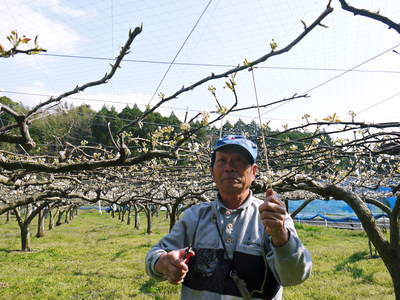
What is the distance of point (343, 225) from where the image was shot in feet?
73.9

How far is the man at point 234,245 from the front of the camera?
1401mm

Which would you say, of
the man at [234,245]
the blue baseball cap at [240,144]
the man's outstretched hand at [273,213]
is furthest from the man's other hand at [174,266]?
the blue baseball cap at [240,144]

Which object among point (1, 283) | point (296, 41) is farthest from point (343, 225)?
point (296, 41)

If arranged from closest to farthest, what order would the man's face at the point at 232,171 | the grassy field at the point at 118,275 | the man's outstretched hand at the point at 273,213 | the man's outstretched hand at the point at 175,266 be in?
the man's outstretched hand at the point at 273,213 → the man's outstretched hand at the point at 175,266 → the man's face at the point at 232,171 → the grassy field at the point at 118,275

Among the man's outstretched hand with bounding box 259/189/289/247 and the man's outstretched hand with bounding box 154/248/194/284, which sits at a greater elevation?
the man's outstretched hand with bounding box 259/189/289/247

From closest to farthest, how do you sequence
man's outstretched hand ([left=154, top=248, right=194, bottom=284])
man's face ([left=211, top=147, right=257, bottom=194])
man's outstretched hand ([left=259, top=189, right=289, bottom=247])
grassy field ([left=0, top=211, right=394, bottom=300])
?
man's outstretched hand ([left=259, top=189, right=289, bottom=247]) → man's outstretched hand ([left=154, top=248, right=194, bottom=284]) → man's face ([left=211, top=147, right=257, bottom=194]) → grassy field ([left=0, top=211, right=394, bottom=300])

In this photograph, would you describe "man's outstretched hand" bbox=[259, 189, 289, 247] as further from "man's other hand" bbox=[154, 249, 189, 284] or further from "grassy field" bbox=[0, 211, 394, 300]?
"grassy field" bbox=[0, 211, 394, 300]

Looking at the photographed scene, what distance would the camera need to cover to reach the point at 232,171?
1706 mm

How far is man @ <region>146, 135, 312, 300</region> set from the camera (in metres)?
1.40

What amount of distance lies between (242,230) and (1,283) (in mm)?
8120

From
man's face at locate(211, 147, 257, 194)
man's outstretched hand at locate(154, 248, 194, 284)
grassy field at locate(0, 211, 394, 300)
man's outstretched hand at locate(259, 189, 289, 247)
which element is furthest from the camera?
grassy field at locate(0, 211, 394, 300)

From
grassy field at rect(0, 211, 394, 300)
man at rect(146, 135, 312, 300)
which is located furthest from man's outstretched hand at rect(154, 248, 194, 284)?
grassy field at rect(0, 211, 394, 300)

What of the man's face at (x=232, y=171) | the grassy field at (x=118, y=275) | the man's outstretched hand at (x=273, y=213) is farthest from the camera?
the grassy field at (x=118, y=275)

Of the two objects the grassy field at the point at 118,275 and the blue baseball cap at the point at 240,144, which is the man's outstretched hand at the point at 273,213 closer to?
the blue baseball cap at the point at 240,144
